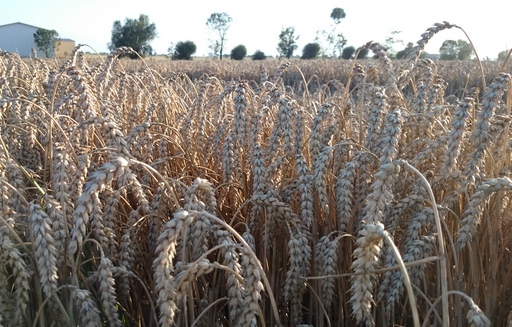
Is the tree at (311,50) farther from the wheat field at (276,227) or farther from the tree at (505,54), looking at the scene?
the wheat field at (276,227)

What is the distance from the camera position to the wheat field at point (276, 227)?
1033 mm

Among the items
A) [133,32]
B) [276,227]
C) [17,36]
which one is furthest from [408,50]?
[17,36]

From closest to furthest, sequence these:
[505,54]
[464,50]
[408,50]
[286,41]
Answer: [505,54] → [408,50] → [464,50] → [286,41]

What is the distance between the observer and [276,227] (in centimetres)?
162

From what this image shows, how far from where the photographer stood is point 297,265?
4.39 ft

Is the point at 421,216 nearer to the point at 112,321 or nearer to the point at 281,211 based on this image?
the point at 281,211

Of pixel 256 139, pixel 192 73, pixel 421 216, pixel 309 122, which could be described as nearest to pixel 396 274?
pixel 421 216

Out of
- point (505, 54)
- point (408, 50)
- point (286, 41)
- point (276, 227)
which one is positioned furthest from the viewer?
point (286, 41)

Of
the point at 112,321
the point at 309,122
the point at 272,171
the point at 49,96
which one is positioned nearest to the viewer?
the point at 112,321

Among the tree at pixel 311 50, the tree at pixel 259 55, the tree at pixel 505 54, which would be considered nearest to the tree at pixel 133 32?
the tree at pixel 259 55

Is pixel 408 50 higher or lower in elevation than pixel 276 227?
higher

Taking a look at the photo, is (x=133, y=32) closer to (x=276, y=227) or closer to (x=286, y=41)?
(x=286, y=41)

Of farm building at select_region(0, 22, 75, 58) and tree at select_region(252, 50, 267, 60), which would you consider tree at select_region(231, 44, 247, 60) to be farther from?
farm building at select_region(0, 22, 75, 58)

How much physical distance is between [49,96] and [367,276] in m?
1.81
